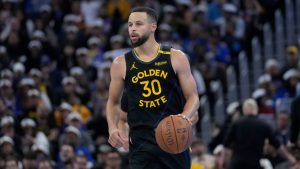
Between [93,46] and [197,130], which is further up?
[93,46]

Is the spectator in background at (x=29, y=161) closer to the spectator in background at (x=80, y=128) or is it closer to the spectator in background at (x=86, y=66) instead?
the spectator in background at (x=80, y=128)

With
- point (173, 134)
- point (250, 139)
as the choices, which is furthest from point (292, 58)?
point (173, 134)

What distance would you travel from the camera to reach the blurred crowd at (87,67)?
689 inches

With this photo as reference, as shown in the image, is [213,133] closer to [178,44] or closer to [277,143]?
[178,44]

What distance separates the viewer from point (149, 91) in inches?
385

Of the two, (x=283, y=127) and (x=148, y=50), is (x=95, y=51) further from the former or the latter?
(x=148, y=50)

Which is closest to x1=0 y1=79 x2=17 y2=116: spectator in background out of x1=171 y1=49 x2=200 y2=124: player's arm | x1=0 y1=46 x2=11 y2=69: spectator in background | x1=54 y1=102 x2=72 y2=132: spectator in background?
x1=54 y1=102 x2=72 y2=132: spectator in background

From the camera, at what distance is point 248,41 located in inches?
860

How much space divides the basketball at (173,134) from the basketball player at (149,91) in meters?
0.17

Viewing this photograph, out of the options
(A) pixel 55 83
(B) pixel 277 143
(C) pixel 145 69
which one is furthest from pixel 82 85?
(C) pixel 145 69

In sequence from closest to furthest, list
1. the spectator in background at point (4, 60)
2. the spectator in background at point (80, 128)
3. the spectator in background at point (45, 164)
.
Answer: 1. the spectator in background at point (45, 164)
2. the spectator in background at point (80, 128)
3. the spectator in background at point (4, 60)

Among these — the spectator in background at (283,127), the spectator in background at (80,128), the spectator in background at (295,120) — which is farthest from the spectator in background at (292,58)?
the spectator in background at (295,120)

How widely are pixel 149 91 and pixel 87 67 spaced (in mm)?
11343

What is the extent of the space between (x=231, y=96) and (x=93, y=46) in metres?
3.40
